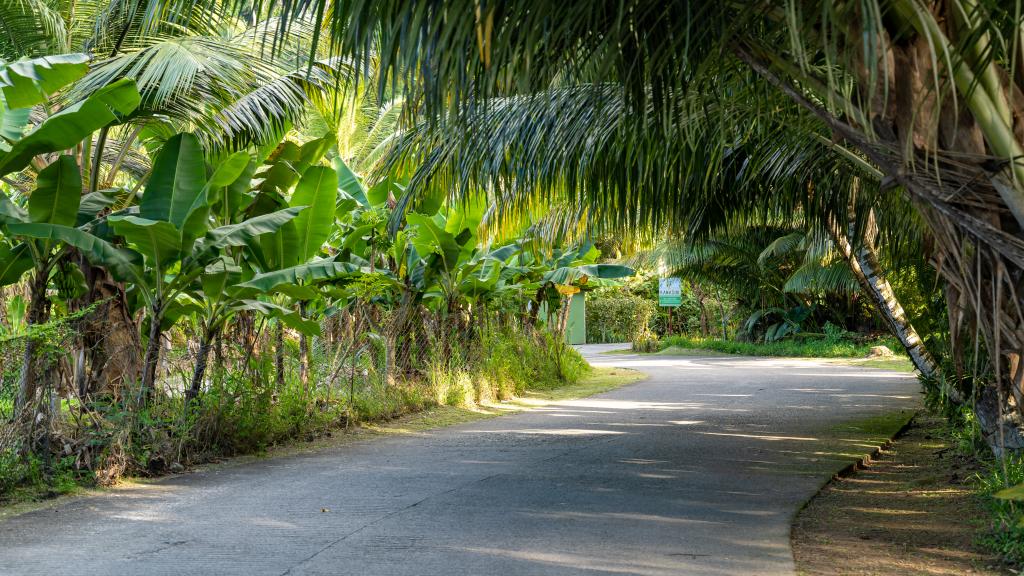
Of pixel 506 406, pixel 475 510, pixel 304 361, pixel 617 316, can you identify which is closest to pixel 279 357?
pixel 304 361

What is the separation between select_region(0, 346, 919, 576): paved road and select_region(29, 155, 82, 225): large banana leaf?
220 cm

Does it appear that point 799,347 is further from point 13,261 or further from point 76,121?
point 76,121

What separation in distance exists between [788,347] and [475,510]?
25.1m

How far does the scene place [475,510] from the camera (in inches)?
249

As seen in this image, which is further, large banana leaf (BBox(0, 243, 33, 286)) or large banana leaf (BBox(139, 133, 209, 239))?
large banana leaf (BBox(139, 133, 209, 239))

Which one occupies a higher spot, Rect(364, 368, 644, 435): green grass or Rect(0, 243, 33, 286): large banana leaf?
Rect(0, 243, 33, 286): large banana leaf

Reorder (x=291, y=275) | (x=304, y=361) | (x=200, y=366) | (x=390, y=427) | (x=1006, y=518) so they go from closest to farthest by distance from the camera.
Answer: (x=1006, y=518) < (x=291, y=275) < (x=200, y=366) < (x=304, y=361) < (x=390, y=427)

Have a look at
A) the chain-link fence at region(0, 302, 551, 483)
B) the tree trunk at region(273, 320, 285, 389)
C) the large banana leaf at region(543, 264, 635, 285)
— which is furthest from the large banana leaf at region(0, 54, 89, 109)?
the large banana leaf at region(543, 264, 635, 285)

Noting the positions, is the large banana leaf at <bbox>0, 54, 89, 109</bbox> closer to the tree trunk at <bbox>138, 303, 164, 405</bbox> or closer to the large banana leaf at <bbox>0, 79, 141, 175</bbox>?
the large banana leaf at <bbox>0, 79, 141, 175</bbox>

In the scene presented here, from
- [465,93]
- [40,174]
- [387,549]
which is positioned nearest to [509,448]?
[387,549]

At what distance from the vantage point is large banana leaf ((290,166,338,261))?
29.1 feet

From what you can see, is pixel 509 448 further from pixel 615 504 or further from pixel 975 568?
pixel 975 568

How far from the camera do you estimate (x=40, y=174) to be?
271 inches

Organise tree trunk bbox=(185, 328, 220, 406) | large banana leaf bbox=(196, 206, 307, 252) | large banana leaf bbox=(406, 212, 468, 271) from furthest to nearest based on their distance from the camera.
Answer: large banana leaf bbox=(406, 212, 468, 271)
tree trunk bbox=(185, 328, 220, 406)
large banana leaf bbox=(196, 206, 307, 252)
